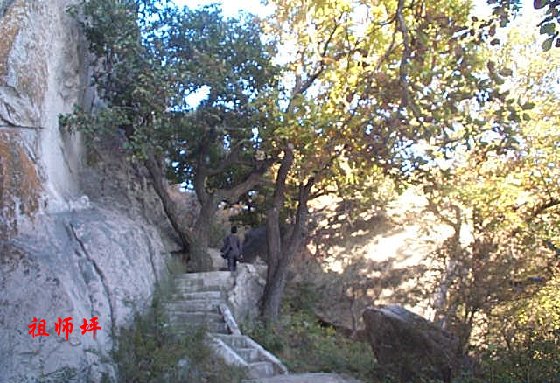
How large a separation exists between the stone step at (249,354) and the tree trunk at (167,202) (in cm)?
470

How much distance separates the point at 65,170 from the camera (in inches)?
476

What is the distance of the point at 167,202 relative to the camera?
15516 millimetres

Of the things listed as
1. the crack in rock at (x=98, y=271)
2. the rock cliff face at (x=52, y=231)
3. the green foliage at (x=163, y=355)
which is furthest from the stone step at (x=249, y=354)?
the crack in rock at (x=98, y=271)

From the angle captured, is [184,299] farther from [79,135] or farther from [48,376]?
[48,376]

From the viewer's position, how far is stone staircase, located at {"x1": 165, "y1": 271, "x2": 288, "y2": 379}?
10805 millimetres

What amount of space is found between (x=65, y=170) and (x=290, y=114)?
463 cm

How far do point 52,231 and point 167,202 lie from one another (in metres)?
5.98

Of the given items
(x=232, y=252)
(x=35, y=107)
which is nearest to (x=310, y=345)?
(x=232, y=252)

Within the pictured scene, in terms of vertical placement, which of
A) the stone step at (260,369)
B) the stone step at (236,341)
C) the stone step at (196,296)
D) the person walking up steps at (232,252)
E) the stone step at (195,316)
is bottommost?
the stone step at (260,369)

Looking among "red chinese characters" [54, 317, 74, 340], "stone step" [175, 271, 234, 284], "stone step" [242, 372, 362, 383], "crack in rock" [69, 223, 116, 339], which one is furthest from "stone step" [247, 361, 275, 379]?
"stone step" [175, 271, 234, 284]

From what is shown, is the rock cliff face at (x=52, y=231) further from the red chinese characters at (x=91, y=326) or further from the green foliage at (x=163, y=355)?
the green foliage at (x=163, y=355)

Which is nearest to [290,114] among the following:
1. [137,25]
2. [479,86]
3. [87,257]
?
[137,25]

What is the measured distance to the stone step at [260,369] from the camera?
34.9ft

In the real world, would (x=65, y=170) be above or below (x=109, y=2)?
below
